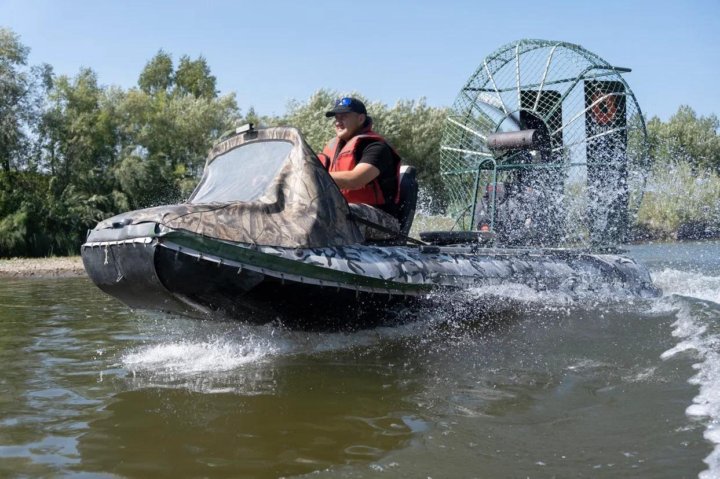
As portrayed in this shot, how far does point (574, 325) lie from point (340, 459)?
3.46m

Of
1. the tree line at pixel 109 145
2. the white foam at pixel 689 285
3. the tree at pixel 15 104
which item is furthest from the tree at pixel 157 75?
the white foam at pixel 689 285

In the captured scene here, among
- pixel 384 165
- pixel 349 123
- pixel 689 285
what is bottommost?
pixel 689 285

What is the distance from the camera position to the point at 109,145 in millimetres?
35375

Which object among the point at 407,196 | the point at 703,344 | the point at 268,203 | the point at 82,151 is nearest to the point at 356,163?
the point at 407,196

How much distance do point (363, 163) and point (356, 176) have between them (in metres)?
0.16

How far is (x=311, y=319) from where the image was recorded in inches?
210

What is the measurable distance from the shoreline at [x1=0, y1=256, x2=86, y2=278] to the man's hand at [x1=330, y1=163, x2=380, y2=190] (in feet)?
45.9

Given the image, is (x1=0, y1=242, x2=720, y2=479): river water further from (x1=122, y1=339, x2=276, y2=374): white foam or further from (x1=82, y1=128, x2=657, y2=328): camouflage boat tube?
(x1=82, y1=128, x2=657, y2=328): camouflage boat tube

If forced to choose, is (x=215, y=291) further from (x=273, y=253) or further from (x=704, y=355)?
(x=704, y=355)

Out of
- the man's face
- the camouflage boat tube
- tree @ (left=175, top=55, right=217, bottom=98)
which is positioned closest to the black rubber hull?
the camouflage boat tube

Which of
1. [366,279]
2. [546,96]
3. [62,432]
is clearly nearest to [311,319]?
[366,279]

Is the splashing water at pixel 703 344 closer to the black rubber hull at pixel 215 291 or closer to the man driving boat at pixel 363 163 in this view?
the black rubber hull at pixel 215 291

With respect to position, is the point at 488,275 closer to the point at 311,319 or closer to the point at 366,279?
the point at 366,279

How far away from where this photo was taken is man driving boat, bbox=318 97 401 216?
6.22m
